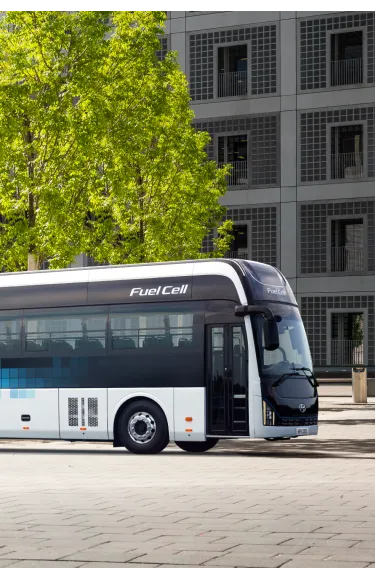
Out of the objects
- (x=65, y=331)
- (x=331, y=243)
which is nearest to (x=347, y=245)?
(x=331, y=243)

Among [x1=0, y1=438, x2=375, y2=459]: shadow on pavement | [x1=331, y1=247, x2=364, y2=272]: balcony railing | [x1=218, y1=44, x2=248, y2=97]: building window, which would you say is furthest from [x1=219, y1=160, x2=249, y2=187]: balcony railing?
[x1=0, y1=438, x2=375, y2=459]: shadow on pavement

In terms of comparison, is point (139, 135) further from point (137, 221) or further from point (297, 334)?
point (297, 334)

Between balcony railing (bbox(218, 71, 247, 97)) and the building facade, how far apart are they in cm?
5

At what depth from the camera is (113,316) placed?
60.4 feet

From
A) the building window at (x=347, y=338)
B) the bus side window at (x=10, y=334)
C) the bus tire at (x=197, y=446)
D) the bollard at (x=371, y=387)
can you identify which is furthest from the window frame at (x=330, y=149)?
the bus side window at (x=10, y=334)

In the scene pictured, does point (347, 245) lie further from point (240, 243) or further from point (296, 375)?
point (296, 375)

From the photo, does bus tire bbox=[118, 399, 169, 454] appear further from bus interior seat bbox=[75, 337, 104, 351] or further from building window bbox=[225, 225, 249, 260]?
building window bbox=[225, 225, 249, 260]

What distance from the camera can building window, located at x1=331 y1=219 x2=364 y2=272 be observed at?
4872cm

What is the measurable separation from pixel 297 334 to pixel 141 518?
29.5 ft

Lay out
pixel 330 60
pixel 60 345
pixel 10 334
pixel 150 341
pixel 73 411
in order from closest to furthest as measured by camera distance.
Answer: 1. pixel 150 341
2. pixel 73 411
3. pixel 60 345
4. pixel 10 334
5. pixel 330 60

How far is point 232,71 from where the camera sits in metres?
51.6

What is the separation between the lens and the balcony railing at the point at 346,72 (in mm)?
48906

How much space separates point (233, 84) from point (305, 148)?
467cm

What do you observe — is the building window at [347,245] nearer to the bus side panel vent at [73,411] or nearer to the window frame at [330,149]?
the window frame at [330,149]
